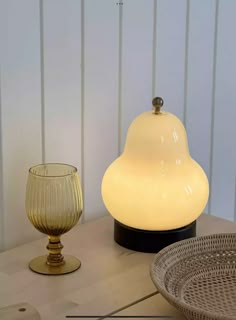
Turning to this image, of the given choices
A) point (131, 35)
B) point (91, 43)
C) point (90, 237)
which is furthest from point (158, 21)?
point (90, 237)

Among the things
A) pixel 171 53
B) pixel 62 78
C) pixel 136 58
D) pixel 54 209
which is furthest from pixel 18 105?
pixel 171 53

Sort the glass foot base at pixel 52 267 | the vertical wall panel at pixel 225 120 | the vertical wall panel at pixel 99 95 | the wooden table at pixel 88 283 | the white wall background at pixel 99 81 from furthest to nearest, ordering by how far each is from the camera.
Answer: the vertical wall panel at pixel 225 120 < the vertical wall panel at pixel 99 95 < the white wall background at pixel 99 81 < the glass foot base at pixel 52 267 < the wooden table at pixel 88 283

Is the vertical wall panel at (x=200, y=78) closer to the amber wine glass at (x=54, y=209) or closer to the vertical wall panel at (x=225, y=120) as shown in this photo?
the vertical wall panel at (x=225, y=120)

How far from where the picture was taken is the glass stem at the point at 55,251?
3.87 ft

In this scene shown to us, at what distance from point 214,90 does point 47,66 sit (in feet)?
1.79

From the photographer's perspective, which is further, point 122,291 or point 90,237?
point 90,237

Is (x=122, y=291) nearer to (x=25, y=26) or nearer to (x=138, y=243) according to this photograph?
(x=138, y=243)

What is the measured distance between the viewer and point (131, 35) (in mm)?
1444

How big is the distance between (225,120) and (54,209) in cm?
72

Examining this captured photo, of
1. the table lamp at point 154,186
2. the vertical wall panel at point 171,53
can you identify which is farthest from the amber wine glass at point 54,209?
the vertical wall panel at point 171,53

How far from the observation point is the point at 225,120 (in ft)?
5.71

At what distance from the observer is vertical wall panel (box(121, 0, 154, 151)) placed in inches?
56.6

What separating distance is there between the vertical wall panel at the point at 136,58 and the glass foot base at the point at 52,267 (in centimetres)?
38

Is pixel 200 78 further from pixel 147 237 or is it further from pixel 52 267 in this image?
pixel 52 267
